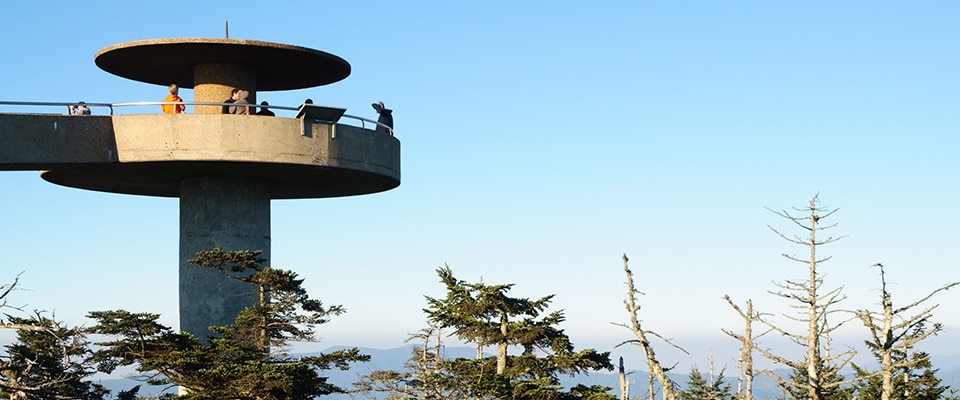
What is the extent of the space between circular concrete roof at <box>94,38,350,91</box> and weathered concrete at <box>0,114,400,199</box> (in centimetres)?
212

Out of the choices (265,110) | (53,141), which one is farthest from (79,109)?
(265,110)

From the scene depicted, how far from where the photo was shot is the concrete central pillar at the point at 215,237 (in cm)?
3012

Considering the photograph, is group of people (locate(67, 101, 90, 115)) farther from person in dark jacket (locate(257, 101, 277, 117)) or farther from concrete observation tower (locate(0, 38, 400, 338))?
person in dark jacket (locate(257, 101, 277, 117))

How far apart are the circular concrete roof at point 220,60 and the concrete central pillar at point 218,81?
0.51 ft

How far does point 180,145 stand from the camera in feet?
93.0

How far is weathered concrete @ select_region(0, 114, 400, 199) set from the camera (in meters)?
28.0

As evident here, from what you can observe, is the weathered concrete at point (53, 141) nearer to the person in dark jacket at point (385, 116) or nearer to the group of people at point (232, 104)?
the group of people at point (232, 104)

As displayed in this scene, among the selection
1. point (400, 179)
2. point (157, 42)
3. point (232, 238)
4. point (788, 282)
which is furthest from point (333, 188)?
point (788, 282)

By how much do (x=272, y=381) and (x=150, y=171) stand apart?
22.4ft

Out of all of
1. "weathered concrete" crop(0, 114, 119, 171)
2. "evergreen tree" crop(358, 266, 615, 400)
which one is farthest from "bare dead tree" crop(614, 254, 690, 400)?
"weathered concrete" crop(0, 114, 119, 171)

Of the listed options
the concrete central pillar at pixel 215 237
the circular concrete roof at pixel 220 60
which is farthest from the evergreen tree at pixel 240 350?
the circular concrete roof at pixel 220 60

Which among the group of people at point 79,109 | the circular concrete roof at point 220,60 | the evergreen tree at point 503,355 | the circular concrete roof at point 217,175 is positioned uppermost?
the circular concrete roof at point 220,60

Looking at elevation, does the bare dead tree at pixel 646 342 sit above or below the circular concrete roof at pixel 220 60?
below

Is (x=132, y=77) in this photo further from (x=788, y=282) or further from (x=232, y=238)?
(x=788, y=282)
